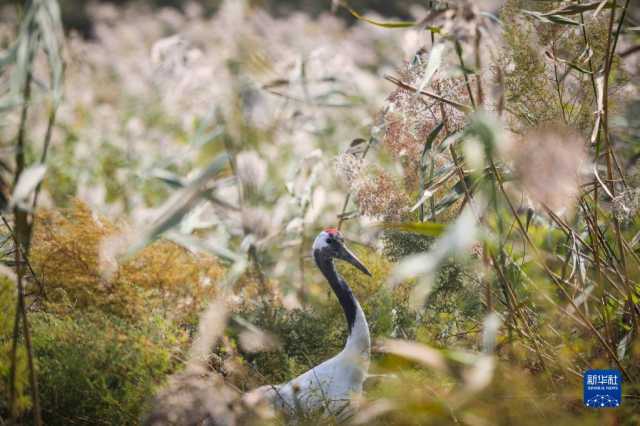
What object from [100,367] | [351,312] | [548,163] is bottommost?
[100,367]

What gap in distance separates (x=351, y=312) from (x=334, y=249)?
179 mm

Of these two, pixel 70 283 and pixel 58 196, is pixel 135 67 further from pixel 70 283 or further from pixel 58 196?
pixel 70 283

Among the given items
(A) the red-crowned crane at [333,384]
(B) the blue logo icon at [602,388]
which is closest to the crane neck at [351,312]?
(A) the red-crowned crane at [333,384]

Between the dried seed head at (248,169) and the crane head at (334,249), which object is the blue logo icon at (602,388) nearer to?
the crane head at (334,249)

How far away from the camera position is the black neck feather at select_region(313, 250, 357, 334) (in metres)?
1.65

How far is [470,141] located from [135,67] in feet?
9.25

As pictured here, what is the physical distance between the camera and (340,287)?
169 cm

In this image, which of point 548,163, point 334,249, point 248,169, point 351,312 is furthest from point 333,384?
point 548,163

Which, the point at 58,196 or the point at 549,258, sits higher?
the point at 549,258

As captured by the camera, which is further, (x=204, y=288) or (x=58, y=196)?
(x=58, y=196)

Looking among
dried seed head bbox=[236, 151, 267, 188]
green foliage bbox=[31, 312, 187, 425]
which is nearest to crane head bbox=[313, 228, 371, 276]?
dried seed head bbox=[236, 151, 267, 188]

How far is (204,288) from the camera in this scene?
1.95 metres

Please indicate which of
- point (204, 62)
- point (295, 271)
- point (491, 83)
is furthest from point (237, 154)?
point (295, 271)

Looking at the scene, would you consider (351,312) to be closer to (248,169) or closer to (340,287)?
(340,287)
